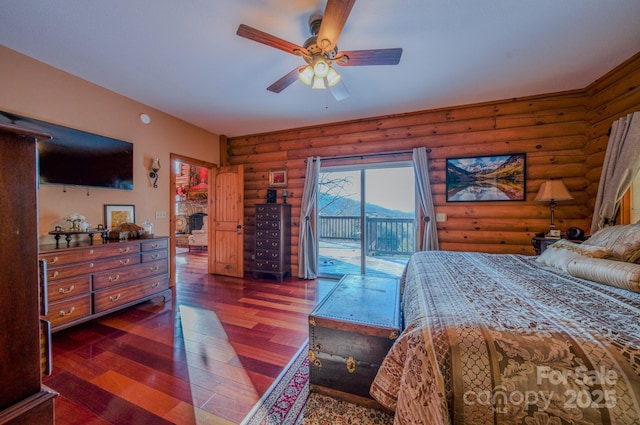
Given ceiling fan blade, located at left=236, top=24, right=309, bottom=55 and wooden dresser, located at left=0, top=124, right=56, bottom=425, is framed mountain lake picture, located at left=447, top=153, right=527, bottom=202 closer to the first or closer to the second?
→ ceiling fan blade, located at left=236, top=24, right=309, bottom=55

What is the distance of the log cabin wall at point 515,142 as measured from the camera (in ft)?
9.57

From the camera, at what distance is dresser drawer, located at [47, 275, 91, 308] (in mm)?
2240

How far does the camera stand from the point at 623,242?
67.0 inches

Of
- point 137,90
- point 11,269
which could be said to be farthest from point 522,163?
point 137,90

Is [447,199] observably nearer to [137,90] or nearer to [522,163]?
[522,163]

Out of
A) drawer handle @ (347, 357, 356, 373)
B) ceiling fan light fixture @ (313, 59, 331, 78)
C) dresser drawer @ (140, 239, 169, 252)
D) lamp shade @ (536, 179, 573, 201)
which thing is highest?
ceiling fan light fixture @ (313, 59, 331, 78)

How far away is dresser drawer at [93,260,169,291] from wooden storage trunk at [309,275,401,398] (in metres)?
2.47

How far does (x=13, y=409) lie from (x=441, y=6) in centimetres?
284

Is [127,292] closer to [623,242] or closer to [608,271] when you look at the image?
[608,271]

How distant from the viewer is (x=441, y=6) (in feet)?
5.93

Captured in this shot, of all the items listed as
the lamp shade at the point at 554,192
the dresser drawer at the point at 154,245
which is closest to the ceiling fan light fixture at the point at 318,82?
the dresser drawer at the point at 154,245

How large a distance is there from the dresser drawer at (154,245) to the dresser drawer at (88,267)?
12 cm

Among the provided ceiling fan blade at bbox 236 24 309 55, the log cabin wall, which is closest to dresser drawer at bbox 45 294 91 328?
ceiling fan blade at bbox 236 24 309 55

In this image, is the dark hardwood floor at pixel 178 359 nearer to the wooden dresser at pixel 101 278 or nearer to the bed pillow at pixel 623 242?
the wooden dresser at pixel 101 278
